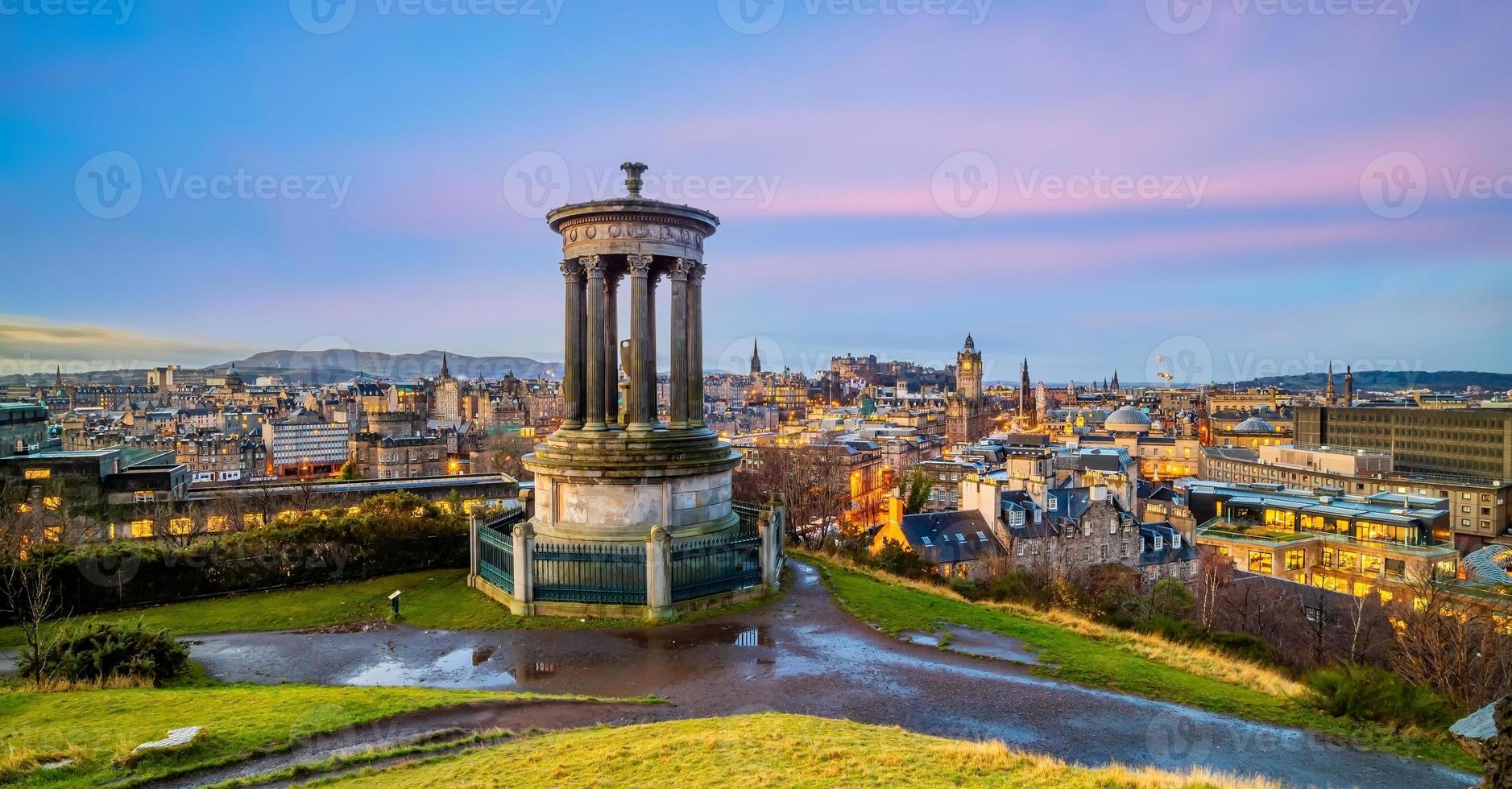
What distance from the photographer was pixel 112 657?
12.9 meters

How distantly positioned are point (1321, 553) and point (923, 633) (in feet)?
180

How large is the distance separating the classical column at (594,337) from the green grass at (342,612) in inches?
202

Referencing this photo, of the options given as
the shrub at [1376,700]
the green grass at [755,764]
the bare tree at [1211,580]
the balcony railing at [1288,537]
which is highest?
the green grass at [755,764]

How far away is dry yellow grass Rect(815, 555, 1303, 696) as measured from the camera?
1315cm

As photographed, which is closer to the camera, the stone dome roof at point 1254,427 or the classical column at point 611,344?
the classical column at point 611,344

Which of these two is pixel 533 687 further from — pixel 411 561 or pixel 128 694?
pixel 411 561

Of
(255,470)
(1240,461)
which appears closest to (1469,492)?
(1240,461)

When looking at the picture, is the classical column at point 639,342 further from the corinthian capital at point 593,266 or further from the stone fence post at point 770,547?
the stone fence post at point 770,547

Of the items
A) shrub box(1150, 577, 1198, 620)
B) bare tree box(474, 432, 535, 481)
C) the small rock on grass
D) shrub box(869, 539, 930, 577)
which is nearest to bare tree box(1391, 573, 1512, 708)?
shrub box(1150, 577, 1198, 620)

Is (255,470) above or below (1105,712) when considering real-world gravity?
below

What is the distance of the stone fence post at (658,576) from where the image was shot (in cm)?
1617

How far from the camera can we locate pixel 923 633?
15.4 metres

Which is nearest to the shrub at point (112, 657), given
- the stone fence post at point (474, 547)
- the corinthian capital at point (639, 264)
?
the stone fence post at point (474, 547)

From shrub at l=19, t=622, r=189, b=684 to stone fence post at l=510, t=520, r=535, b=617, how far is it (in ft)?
19.5
